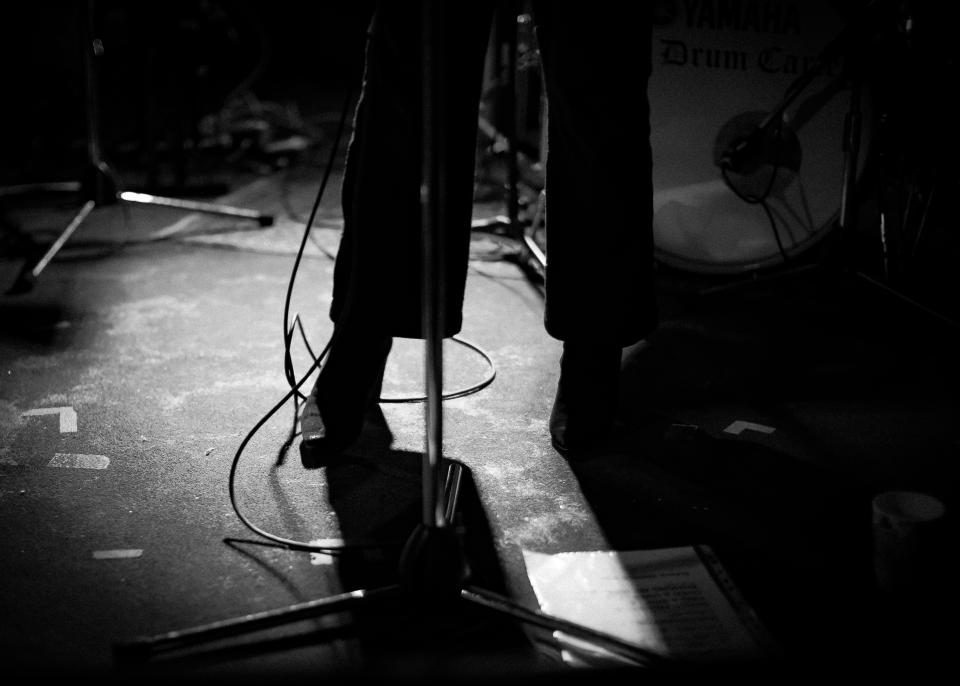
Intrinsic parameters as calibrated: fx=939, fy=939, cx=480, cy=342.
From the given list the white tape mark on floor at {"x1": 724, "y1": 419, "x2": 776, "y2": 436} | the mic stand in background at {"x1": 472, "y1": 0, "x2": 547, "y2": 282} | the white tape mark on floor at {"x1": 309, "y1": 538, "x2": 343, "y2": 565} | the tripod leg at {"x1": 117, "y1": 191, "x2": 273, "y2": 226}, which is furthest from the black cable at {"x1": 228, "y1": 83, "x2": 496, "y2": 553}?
the tripod leg at {"x1": 117, "y1": 191, "x2": 273, "y2": 226}

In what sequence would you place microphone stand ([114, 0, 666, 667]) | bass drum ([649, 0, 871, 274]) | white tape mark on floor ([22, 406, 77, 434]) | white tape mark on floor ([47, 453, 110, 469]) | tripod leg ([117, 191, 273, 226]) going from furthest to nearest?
1. tripod leg ([117, 191, 273, 226])
2. bass drum ([649, 0, 871, 274])
3. white tape mark on floor ([22, 406, 77, 434])
4. white tape mark on floor ([47, 453, 110, 469])
5. microphone stand ([114, 0, 666, 667])

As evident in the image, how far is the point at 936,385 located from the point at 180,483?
133 centimetres

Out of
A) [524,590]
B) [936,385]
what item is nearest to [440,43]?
[524,590]

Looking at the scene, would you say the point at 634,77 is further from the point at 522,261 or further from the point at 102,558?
the point at 522,261

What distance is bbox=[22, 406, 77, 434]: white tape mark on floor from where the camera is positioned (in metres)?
1.55

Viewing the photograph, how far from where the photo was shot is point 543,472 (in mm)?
1399

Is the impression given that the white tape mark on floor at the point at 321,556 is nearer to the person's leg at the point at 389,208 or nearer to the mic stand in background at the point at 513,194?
the person's leg at the point at 389,208

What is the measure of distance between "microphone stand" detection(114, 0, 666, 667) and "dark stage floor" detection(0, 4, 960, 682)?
0.9 inches

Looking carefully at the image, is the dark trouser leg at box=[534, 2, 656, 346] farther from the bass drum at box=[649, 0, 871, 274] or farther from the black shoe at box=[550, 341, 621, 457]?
the bass drum at box=[649, 0, 871, 274]

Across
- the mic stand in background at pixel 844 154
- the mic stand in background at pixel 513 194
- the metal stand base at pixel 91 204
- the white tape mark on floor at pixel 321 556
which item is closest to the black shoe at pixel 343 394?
the white tape mark on floor at pixel 321 556

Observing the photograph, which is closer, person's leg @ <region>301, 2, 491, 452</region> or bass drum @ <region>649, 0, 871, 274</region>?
person's leg @ <region>301, 2, 491, 452</region>

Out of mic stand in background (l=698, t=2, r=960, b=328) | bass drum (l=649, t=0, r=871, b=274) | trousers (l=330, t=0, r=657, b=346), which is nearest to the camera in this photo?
trousers (l=330, t=0, r=657, b=346)

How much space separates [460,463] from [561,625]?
0.48m

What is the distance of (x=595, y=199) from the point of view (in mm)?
1336
